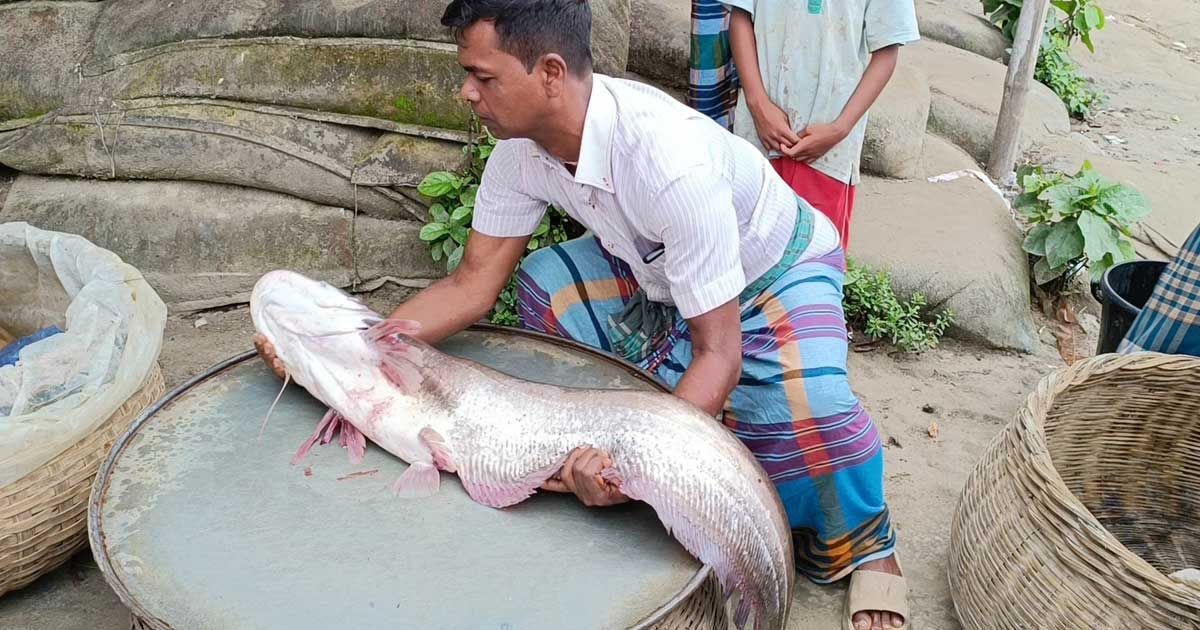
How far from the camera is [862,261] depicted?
4.14m

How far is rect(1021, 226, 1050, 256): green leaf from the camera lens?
431 cm

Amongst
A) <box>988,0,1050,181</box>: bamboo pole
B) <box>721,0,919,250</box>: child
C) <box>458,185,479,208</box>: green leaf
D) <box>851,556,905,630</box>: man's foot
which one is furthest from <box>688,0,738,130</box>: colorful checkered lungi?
<box>988,0,1050,181</box>: bamboo pole

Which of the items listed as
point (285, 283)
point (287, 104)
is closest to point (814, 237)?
point (285, 283)

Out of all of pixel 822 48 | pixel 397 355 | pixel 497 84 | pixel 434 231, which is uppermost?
pixel 497 84

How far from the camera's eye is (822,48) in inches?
129

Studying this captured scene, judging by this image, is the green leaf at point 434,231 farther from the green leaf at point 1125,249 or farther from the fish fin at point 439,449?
the green leaf at point 1125,249

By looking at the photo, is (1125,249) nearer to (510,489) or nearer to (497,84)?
(497,84)

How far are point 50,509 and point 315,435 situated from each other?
2.76 feet

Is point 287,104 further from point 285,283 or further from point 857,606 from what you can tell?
point 857,606

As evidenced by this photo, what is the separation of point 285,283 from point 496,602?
843mm

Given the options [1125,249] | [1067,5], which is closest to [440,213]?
[1125,249]

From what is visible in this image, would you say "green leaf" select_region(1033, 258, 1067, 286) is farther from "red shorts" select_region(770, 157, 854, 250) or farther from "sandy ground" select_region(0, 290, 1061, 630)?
"red shorts" select_region(770, 157, 854, 250)

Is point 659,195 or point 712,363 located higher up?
point 659,195

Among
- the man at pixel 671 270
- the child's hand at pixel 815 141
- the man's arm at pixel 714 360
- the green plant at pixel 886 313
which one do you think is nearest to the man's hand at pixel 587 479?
the man at pixel 671 270
